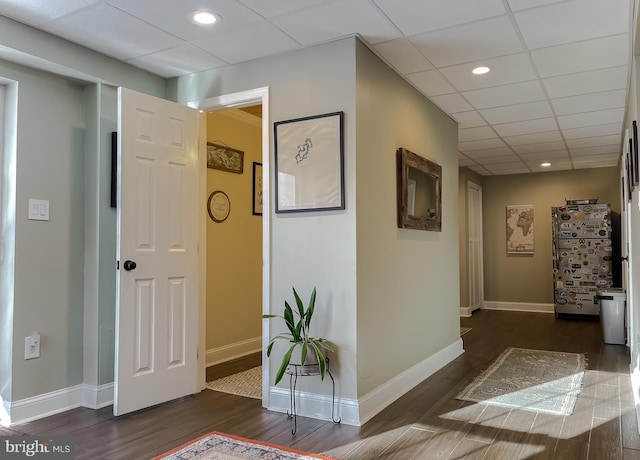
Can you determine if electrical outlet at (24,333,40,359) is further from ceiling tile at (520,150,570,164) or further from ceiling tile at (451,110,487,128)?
ceiling tile at (520,150,570,164)

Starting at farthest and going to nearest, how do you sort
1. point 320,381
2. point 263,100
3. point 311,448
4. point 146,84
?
point 146,84
point 263,100
point 320,381
point 311,448

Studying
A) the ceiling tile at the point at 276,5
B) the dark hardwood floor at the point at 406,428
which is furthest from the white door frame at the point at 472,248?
the ceiling tile at the point at 276,5

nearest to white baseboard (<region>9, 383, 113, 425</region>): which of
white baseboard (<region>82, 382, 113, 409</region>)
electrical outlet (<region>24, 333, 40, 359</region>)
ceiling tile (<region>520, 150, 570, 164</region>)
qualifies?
white baseboard (<region>82, 382, 113, 409</region>)

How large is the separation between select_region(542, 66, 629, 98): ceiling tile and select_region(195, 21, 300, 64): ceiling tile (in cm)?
208

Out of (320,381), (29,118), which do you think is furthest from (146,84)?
(320,381)

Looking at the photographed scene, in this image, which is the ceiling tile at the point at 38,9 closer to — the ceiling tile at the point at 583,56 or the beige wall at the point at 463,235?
the ceiling tile at the point at 583,56

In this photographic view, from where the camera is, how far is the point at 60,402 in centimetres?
314

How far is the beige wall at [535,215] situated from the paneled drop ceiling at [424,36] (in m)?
3.80

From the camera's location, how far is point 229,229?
184 inches

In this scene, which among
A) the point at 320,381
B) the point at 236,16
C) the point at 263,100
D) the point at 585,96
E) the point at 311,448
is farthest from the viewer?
the point at 585,96

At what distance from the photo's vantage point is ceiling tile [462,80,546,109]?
390 cm

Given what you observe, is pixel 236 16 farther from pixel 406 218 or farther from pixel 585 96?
pixel 585 96

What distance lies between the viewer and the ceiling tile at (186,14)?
255cm

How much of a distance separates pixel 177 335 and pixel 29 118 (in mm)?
1692
